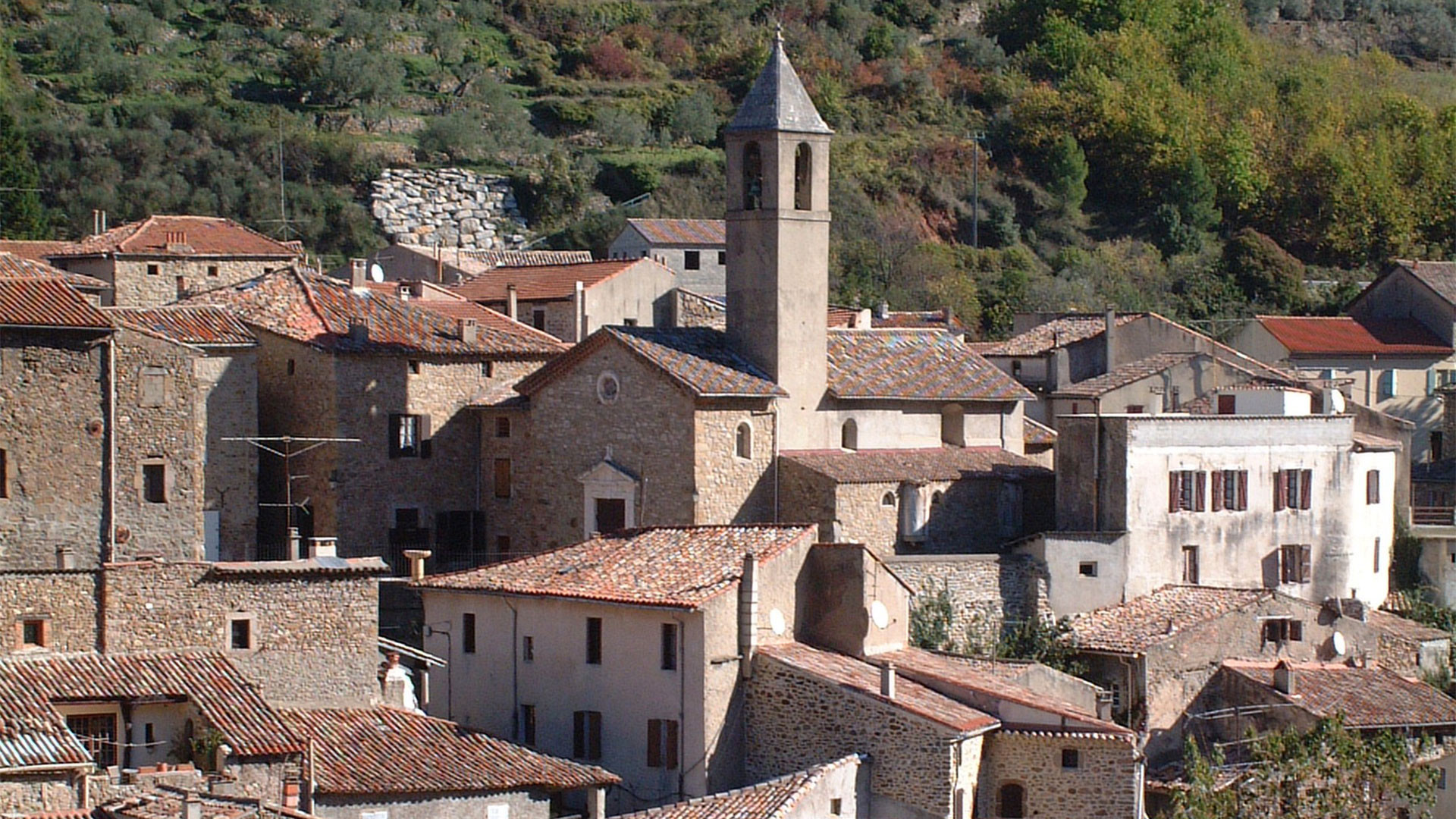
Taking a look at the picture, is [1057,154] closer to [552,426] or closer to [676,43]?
[676,43]

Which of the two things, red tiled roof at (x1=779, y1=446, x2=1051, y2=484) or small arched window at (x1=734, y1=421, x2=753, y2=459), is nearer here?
small arched window at (x1=734, y1=421, x2=753, y2=459)

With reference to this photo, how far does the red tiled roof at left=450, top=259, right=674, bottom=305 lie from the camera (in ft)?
168

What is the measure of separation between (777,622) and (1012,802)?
149 inches

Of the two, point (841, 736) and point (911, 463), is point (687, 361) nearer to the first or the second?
point (911, 463)

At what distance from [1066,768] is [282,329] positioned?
51.7 feet

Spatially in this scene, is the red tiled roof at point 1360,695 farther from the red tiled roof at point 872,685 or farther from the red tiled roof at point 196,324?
the red tiled roof at point 196,324

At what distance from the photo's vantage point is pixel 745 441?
4088 centimetres

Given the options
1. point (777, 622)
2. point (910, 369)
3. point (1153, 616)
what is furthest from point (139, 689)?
point (910, 369)

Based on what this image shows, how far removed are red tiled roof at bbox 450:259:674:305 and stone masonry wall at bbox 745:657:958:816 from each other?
1771 centimetres

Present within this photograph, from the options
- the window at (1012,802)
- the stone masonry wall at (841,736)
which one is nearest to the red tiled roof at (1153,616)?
the window at (1012,802)

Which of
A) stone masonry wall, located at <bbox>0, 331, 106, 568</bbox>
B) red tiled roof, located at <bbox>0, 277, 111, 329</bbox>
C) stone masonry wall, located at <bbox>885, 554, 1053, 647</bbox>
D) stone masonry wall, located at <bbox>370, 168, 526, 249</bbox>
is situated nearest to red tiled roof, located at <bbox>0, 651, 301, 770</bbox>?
stone masonry wall, located at <bbox>0, 331, 106, 568</bbox>

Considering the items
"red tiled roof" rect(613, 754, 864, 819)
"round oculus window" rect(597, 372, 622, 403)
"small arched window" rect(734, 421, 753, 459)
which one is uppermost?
"round oculus window" rect(597, 372, 622, 403)

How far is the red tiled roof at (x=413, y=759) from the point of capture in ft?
103

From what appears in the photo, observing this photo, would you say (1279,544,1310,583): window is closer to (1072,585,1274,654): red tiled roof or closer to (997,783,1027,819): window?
(1072,585,1274,654): red tiled roof
